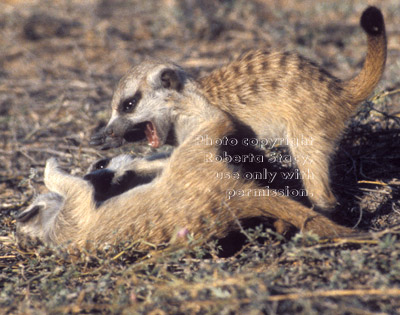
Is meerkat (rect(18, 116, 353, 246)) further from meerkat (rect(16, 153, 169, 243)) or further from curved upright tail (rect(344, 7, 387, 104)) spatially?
curved upright tail (rect(344, 7, 387, 104))

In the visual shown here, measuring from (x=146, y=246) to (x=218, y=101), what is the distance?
1.35 m

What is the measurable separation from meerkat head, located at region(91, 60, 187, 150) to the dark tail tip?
5.01 ft

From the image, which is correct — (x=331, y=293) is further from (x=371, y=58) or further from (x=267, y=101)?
(x=371, y=58)

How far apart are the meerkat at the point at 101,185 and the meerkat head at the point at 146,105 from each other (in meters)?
0.19

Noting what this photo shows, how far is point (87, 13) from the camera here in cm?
906

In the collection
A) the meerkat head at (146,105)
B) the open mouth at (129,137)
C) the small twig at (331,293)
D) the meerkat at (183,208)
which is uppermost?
the meerkat head at (146,105)

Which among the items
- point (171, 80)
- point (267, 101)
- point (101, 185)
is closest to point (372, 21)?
point (267, 101)

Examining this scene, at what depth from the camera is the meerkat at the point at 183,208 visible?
3283mm

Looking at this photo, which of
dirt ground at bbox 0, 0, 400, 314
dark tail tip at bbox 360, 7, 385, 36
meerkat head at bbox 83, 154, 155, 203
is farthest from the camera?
meerkat head at bbox 83, 154, 155, 203

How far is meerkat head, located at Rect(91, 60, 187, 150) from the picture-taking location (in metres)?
3.98

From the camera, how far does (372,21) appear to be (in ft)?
12.0

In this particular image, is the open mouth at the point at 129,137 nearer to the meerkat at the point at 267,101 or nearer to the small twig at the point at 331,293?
the meerkat at the point at 267,101

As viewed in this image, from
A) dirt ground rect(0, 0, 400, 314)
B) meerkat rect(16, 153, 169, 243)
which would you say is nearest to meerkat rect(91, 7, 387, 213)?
meerkat rect(16, 153, 169, 243)

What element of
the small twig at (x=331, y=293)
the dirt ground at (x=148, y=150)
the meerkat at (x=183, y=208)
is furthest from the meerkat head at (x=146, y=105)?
the small twig at (x=331, y=293)
